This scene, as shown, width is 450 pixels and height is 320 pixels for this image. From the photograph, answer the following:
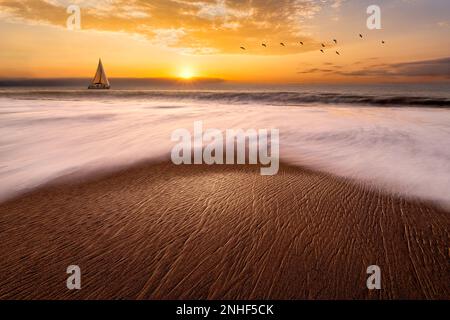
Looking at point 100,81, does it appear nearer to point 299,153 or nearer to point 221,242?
point 299,153

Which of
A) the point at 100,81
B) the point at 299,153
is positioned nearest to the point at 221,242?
the point at 299,153

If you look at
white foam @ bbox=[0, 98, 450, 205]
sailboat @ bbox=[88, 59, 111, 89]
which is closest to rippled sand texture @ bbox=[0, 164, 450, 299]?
white foam @ bbox=[0, 98, 450, 205]

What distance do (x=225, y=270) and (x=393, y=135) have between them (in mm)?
10599

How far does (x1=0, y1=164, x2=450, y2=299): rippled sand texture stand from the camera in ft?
8.79

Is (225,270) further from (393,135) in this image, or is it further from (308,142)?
(393,135)

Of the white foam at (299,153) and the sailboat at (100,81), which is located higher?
the sailboat at (100,81)

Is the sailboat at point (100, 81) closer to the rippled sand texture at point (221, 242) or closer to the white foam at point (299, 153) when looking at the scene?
the white foam at point (299, 153)

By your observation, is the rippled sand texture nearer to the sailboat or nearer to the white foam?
the white foam

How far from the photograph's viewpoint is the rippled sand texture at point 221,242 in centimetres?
268

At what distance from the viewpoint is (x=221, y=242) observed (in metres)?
3.40

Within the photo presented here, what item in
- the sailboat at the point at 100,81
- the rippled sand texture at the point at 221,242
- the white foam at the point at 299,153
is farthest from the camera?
the sailboat at the point at 100,81

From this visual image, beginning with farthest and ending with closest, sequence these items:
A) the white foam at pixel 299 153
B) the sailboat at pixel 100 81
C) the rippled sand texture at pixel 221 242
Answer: the sailboat at pixel 100 81 → the white foam at pixel 299 153 → the rippled sand texture at pixel 221 242

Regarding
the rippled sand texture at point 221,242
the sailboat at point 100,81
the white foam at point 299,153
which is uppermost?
the sailboat at point 100,81

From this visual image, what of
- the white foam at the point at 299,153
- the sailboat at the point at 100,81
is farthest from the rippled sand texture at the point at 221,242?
the sailboat at the point at 100,81
